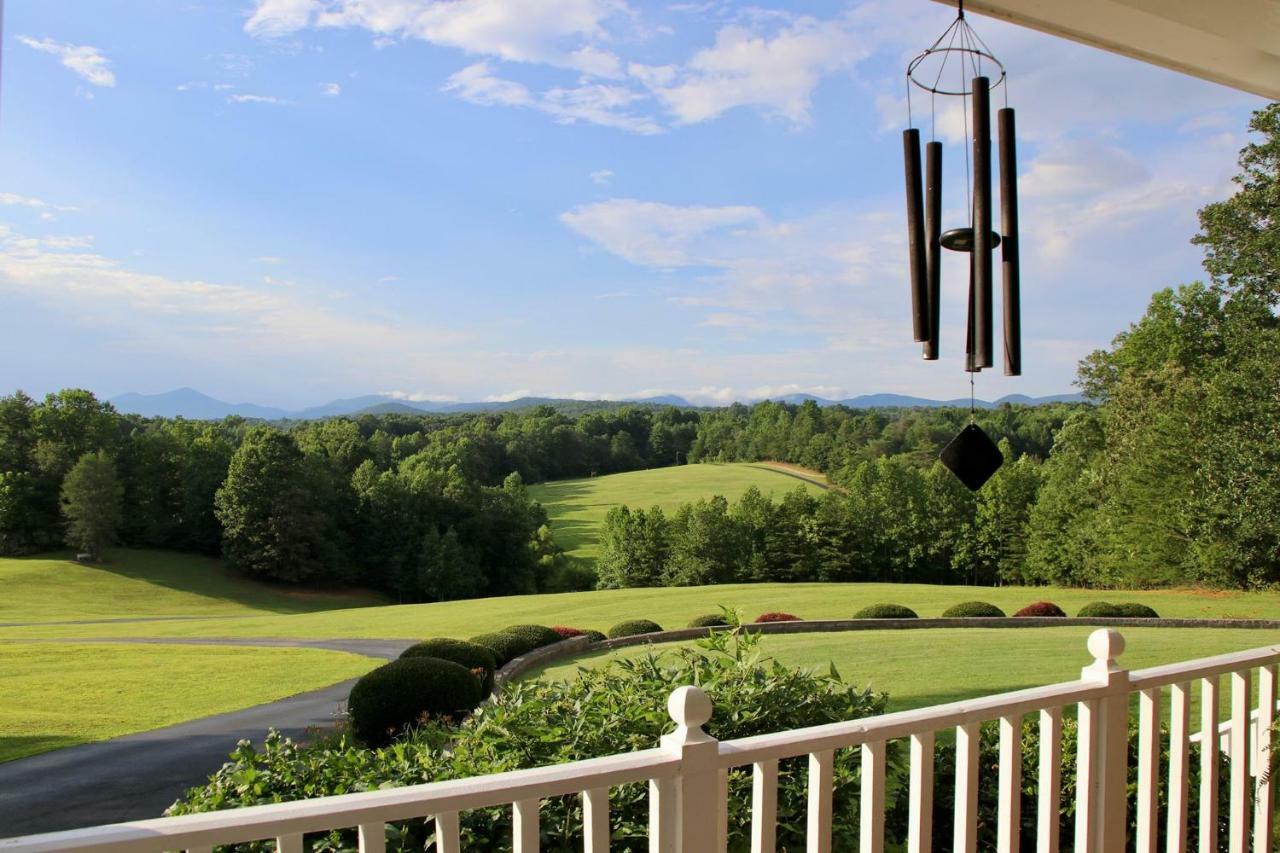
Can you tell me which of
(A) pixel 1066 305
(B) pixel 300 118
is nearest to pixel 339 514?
(B) pixel 300 118

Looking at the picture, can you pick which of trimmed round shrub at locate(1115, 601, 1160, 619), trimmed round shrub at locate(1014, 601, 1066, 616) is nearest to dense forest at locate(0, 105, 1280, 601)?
trimmed round shrub at locate(1115, 601, 1160, 619)

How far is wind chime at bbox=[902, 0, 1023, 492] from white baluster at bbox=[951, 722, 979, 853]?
781 mm

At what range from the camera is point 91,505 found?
82.5ft

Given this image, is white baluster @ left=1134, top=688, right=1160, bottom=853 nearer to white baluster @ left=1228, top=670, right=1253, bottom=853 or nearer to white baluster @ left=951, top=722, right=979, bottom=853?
white baluster @ left=1228, top=670, right=1253, bottom=853

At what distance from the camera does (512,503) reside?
107ft

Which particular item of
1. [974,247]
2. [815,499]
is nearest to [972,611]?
[974,247]

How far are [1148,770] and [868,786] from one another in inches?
38.9

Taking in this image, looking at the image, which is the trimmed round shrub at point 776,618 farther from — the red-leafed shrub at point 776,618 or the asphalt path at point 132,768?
the asphalt path at point 132,768

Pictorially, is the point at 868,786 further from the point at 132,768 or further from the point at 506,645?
the point at 506,645

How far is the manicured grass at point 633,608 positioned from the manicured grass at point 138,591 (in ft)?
6.50

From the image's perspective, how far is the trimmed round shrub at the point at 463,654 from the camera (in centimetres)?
998

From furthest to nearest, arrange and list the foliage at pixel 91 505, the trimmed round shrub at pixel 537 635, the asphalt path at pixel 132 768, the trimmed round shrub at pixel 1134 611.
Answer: the foliage at pixel 91 505
the trimmed round shrub at pixel 1134 611
the trimmed round shrub at pixel 537 635
the asphalt path at pixel 132 768

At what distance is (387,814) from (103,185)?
20685 millimetres

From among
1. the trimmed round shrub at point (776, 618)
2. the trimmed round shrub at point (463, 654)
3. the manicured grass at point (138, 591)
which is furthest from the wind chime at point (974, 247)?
the manicured grass at point (138, 591)
